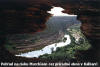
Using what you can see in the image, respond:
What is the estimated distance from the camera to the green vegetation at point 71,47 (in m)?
4.10

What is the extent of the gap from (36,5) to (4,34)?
78 cm

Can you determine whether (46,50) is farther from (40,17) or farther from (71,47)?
(40,17)

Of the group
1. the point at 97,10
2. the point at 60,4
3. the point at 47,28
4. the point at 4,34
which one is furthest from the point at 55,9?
the point at 4,34

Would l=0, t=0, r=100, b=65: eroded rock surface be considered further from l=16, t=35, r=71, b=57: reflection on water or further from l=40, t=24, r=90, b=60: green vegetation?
l=16, t=35, r=71, b=57: reflection on water

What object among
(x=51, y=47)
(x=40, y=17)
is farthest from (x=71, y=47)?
(x=40, y=17)

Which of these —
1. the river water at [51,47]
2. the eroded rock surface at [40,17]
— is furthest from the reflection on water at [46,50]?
the eroded rock surface at [40,17]

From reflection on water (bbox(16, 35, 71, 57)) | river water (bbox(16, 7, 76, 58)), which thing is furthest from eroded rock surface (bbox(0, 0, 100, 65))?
reflection on water (bbox(16, 35, 71, 57))

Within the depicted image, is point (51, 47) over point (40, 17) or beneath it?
beneath

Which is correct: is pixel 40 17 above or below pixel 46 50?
above

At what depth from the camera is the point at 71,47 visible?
4141 mm

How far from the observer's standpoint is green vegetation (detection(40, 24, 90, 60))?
161 inches

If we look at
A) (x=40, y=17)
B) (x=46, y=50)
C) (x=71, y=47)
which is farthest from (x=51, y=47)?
(x=40, y=17)

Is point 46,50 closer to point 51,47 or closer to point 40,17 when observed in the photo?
point 51,47

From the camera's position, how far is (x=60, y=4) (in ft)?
13.4
